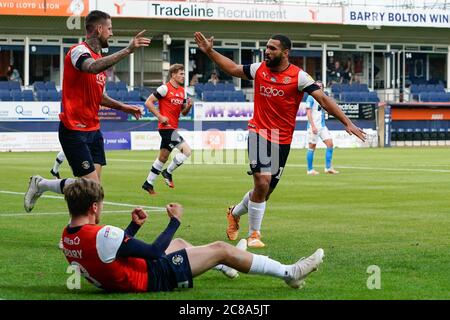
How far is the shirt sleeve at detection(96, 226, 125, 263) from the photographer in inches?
336

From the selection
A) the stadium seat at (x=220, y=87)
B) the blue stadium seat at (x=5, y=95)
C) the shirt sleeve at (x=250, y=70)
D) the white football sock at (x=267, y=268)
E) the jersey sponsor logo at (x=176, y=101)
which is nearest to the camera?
the white football sock at (x=267, y=268)

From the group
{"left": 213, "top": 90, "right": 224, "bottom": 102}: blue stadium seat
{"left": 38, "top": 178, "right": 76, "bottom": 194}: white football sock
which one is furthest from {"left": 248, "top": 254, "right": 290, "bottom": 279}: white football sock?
{"left": 213, "top": 90, "right": 224, "bottom": 102}: blue stadium seat

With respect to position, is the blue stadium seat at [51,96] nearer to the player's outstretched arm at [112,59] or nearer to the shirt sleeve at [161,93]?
the shirt sleeve at [161,93]

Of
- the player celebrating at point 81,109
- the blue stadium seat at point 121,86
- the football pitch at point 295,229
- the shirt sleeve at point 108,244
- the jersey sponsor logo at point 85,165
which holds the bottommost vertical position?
the football pitch at point 295,229

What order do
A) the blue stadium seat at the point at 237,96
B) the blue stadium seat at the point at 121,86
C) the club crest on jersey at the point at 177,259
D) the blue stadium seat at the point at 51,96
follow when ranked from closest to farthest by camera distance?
the club crest on jersey at the point at 177,259
the blue stadium seat at the point at 51,96
the blue stadium seat at the point at 121,86
the blue stadium seat at the point at 237,96

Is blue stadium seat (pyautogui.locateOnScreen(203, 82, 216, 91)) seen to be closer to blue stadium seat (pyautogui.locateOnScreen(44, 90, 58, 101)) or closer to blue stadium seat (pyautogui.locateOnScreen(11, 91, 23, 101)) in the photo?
blue stadium seat (pyautogui.locateOnScreen(44, 90, 58, 101))

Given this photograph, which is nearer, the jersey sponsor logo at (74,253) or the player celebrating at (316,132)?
the jersey sponsor logo at (74,253)

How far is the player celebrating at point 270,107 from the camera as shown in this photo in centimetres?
1321

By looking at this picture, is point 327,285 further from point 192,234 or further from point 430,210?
point 430,210

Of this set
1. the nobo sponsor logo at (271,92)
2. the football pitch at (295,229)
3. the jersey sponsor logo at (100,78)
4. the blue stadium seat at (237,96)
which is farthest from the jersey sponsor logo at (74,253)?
the blue stadium seat at (237,96)

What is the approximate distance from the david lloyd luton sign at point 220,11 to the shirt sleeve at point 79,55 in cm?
4352

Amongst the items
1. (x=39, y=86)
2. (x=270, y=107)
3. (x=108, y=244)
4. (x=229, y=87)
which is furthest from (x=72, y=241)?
(x=229, y=87)

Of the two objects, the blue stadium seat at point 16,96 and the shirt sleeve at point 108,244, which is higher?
the blue stadium seat at point 16,96

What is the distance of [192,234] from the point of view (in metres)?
14.0
